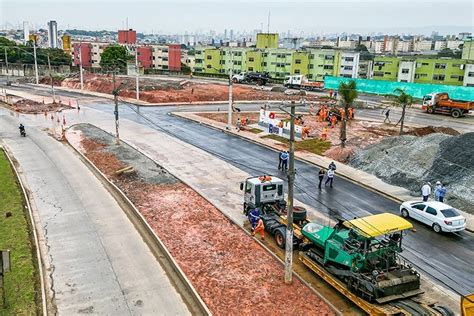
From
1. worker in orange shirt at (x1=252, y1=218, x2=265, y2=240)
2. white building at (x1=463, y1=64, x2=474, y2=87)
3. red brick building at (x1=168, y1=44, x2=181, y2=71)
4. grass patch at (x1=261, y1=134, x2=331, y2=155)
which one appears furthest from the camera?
red brick building at (x1=168, y1=44, x2=181, y2=71)

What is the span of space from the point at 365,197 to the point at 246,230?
31.4 feet

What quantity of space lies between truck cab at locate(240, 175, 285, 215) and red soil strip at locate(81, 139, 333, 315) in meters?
1.65

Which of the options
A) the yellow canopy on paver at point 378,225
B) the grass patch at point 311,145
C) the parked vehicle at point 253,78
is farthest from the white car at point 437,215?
the parked vehicle at point 253,78

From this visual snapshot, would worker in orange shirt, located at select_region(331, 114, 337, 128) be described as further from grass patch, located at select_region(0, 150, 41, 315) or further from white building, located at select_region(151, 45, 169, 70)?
white building, located at select_region(151, 45, 169, 70)

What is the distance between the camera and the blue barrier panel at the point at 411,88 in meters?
66.2

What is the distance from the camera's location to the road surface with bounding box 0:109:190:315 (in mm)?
15578

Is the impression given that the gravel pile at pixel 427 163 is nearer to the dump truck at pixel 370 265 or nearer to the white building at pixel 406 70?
the dump truck at pixel 370 265

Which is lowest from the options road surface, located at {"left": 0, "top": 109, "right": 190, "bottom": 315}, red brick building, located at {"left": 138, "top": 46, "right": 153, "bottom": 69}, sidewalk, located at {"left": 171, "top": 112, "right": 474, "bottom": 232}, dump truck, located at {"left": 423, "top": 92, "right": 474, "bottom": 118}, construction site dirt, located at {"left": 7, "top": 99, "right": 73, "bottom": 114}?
road surface, located at {"left": 0, "top": 109, "right": 190, "bottom": 315}

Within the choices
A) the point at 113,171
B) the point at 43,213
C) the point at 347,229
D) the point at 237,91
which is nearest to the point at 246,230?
the point at 347,229

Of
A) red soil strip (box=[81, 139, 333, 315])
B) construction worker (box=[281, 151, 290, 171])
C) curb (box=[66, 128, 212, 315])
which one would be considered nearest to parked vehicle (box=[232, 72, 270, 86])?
construction worker (box=[281, 151, 290, 171])

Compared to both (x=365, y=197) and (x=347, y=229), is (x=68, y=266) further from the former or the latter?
(x=365, y=197)

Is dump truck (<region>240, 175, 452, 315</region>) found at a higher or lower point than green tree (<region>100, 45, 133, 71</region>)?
lower

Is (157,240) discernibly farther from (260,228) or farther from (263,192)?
(263,192)

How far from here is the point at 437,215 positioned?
22.2 m
